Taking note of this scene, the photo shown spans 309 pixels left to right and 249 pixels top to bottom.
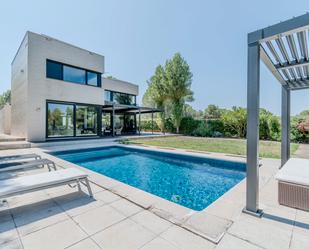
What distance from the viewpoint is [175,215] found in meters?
2.71

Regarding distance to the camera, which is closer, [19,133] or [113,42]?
[19,133]

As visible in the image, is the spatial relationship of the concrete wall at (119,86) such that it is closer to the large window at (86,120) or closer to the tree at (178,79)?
the tree at (178,79)

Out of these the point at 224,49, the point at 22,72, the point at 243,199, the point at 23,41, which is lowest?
the point at 243,199

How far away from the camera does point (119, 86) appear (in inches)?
751

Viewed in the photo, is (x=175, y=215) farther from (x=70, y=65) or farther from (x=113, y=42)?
(x=113, y=42)

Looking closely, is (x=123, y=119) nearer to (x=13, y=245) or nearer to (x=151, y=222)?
(x=151, y=222)

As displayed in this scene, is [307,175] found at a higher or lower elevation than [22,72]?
lower

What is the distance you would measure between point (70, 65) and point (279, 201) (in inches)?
553

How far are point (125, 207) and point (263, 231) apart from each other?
2.08 meters

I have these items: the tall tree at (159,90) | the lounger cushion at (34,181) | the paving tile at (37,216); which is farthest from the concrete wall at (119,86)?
the paving tile at (37,216)

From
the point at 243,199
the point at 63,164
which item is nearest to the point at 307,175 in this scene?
the point at 243,199

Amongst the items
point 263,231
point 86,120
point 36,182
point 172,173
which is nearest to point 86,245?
point 36,182

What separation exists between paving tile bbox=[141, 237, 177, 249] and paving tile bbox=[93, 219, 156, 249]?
0.06 metres

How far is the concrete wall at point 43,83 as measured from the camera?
35.6ft
